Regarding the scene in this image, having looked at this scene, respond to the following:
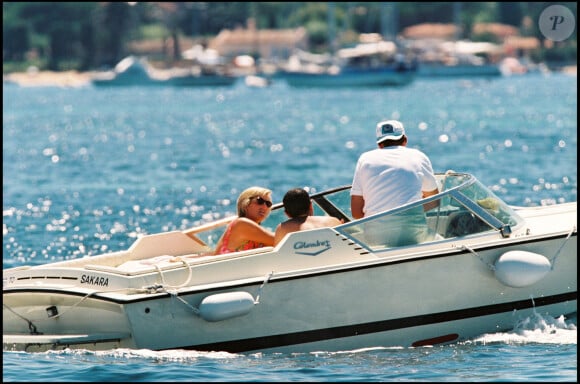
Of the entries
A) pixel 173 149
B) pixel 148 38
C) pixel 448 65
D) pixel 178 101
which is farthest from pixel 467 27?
pixel 173 149

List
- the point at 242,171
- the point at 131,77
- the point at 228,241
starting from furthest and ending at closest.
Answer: the point at 131,77 → the point at 242,171 → the point at 228,241

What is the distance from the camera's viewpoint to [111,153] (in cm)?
3747

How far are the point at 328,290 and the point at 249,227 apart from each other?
89cm

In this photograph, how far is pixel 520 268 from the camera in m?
10.5

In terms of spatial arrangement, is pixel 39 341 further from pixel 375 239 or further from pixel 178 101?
pixel 178 101

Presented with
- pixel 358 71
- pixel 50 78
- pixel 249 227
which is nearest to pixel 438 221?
pixel 249 227

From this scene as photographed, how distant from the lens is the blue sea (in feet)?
33.1

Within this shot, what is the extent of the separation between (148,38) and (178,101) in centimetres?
4329

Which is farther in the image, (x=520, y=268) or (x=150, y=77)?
(x=150, y=77)

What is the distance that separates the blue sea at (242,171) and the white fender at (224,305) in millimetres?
368

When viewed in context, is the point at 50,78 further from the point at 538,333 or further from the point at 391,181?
the point at 538,333

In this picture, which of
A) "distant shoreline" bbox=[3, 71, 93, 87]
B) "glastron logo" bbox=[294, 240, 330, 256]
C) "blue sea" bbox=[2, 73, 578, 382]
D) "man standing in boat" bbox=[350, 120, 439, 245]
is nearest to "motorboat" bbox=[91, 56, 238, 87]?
"distant shoreline" bbox=[3, 71, 93, 87]

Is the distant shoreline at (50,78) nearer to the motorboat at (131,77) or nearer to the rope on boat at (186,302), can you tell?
the motorboat at (131,77)

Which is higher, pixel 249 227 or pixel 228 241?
pixel 249 227
